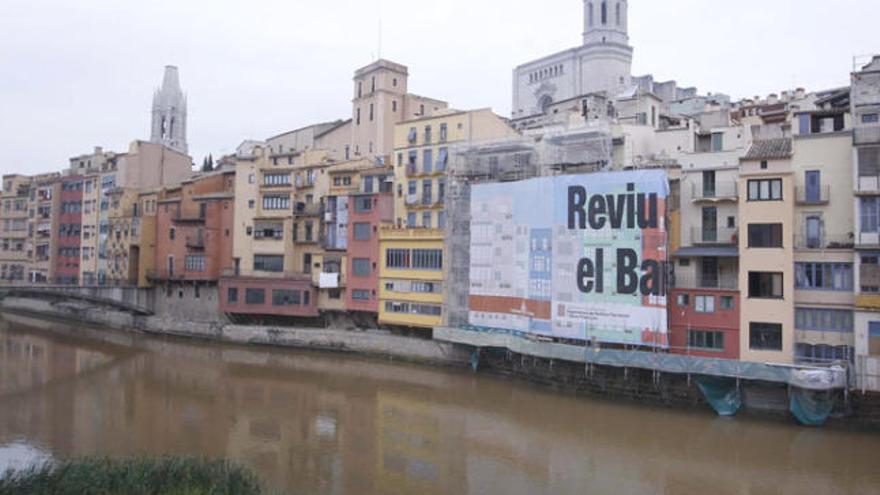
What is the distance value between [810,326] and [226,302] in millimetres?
36663

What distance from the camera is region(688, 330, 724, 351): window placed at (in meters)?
29.4

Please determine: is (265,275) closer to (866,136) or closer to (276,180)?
(276,180)

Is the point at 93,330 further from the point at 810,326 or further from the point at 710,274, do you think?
the point at 810,326

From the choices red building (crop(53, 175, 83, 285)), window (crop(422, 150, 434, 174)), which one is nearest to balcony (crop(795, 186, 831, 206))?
window (crop(422, 150, 434, 174))

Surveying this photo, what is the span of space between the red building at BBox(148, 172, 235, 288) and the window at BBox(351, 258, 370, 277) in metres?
12.0

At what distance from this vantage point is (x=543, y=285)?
34844mm

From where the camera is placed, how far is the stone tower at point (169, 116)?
109 m

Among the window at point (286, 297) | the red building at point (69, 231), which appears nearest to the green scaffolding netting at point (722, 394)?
the window at point (286, 297)

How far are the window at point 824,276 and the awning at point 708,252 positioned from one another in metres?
2.66

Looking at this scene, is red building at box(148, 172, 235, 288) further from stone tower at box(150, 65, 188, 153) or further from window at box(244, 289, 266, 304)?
stone tower at box(150, 65, 188, 153)

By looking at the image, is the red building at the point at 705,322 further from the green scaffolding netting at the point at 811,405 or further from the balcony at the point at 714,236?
the green scaffolding netting at the point at 811,405

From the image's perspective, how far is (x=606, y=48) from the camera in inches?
3243

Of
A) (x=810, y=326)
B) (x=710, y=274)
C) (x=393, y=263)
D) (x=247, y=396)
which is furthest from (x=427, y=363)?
(x=810, y=326)

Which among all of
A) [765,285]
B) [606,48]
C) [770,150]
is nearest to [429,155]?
[770,150]
